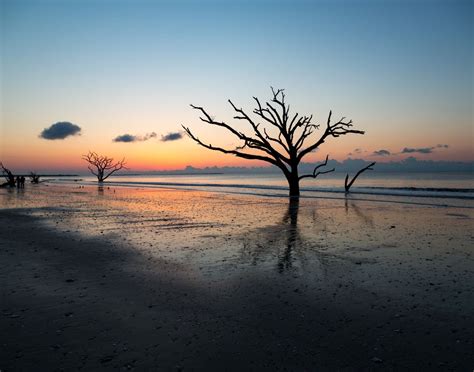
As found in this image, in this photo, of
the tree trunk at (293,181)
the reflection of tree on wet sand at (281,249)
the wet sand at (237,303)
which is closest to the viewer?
the wet sand at (237,303)

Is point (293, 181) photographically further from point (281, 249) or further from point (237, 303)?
point (237, 303)

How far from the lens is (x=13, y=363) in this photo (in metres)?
2.37

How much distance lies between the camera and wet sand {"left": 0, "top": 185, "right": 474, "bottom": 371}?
8.10 feet

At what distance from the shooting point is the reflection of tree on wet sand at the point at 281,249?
510cm

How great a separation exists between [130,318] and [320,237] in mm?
4992

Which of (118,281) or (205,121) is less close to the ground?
(205,121)

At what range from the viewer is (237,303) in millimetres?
3504

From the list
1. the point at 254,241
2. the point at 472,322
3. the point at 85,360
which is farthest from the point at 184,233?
the point at 472,322

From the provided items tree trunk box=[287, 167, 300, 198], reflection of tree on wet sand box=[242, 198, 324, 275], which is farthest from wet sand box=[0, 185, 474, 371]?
tree trunk box=[287, 167, 300, 198]

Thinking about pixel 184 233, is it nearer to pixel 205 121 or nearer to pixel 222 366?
pixel 222 366

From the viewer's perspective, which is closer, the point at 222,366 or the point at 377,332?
the point at 222,366

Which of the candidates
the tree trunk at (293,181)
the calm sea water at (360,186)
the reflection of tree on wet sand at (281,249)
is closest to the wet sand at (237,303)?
the reflection of tree on wet sand at (281,249)

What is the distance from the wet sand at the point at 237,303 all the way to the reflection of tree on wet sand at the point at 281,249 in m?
0.04

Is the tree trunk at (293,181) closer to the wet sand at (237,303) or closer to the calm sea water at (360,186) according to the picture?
the calm sea water at (360,186)
